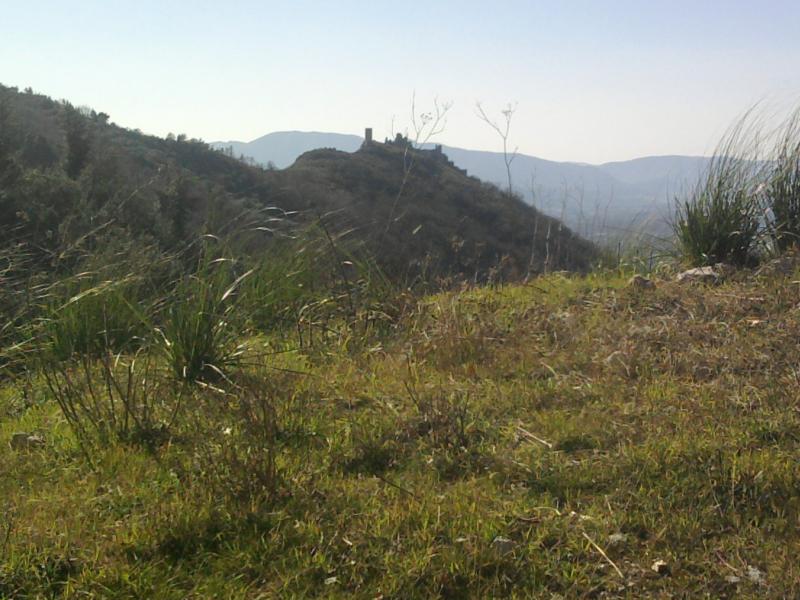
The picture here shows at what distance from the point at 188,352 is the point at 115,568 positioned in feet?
5.19

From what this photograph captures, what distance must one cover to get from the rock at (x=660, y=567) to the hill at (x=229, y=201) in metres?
3.22

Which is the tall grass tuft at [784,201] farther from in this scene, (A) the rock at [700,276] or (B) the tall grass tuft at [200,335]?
(B) the tall grass tuft at [200,335]

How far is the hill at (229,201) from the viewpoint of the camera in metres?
6.03

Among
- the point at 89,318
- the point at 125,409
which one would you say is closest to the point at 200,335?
the point at 125,409

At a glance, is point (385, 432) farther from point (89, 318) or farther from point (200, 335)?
point (89, 318)

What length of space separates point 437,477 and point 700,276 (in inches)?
136

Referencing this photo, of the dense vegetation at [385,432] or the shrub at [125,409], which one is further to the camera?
the shrub at [125,409]

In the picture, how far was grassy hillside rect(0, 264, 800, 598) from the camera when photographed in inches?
89.0

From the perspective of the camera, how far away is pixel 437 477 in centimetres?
286

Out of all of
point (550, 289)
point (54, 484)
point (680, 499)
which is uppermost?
point (550, 289)

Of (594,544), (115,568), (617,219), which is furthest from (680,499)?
(617,219)

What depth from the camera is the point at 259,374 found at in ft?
12.6

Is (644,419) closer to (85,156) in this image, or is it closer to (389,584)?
(389,584)

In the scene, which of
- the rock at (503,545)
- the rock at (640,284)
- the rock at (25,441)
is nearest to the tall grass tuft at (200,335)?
the rock at (25,441)
